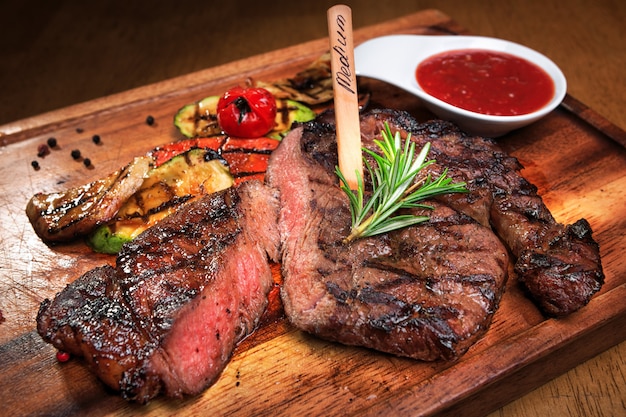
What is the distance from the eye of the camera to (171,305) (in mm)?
2486

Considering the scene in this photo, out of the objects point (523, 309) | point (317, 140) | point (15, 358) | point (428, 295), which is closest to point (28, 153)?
point (15, 358)

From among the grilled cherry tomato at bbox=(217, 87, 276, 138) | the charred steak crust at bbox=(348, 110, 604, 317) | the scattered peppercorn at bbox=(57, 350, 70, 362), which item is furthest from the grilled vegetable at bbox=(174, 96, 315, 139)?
the scattered peppercorn at bbox=(57, 350, 70, 362)

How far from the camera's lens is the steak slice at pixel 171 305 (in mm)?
2400

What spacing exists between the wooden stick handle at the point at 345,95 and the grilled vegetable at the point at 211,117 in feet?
2.57

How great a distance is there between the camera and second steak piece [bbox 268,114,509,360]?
252 cm

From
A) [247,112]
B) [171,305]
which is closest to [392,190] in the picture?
[171,305]

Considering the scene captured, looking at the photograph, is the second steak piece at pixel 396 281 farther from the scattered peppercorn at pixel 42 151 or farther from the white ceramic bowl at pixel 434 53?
the scattered peppercorn at pixel 42 151

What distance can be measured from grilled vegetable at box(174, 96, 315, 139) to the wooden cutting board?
191 mm

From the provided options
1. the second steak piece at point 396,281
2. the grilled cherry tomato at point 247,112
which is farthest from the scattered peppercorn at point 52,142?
the second steak piece at point 396,281

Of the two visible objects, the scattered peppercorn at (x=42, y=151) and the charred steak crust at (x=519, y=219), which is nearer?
the charred steak crust at (x=519, y=219)

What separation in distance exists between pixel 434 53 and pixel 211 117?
1677 millimetres

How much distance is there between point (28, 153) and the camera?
3893 mm

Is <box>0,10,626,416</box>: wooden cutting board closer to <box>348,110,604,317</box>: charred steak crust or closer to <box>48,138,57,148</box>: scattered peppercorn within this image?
<box>48,138,57,148</box>: scattered peppercorn

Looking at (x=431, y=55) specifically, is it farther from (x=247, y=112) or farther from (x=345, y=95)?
(x=247, y=112)
